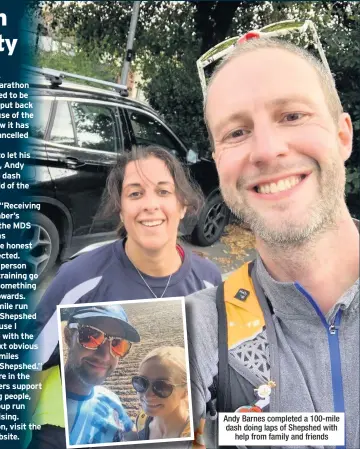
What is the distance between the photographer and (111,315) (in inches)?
44.6

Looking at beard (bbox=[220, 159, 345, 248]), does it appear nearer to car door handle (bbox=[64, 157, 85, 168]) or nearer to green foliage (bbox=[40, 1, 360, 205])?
green foliage (bbox=[40, 1, 360, 205])

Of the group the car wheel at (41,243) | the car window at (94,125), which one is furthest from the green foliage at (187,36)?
the car wheel at (41,243)

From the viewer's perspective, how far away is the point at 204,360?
1066 millimetres

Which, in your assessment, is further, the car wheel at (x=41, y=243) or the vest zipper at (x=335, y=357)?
the car wheel at (x=41, y=243)

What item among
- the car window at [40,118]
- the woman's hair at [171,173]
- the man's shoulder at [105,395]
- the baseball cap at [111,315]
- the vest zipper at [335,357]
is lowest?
the man's shoulder at [105,395]

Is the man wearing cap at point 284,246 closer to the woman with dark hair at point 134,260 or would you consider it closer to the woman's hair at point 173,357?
the woman's hair at point 173,357

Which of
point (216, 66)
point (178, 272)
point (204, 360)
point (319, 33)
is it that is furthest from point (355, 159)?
point (204, 360)

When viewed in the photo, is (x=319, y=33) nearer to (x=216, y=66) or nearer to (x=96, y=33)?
(x=216, y=66)

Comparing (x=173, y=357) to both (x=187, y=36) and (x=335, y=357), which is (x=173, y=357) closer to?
(x=335, y=357)

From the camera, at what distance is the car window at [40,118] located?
3.96ft

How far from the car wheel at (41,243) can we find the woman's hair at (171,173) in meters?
0.17

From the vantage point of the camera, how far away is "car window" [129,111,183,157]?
130cm

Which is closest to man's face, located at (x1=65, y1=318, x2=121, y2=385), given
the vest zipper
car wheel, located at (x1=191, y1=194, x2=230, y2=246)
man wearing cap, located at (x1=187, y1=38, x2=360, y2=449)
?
man wearing cap, located at (x1=187, y1=38, x2=360, y2=449)

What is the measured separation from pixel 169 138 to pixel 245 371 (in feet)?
2.39
